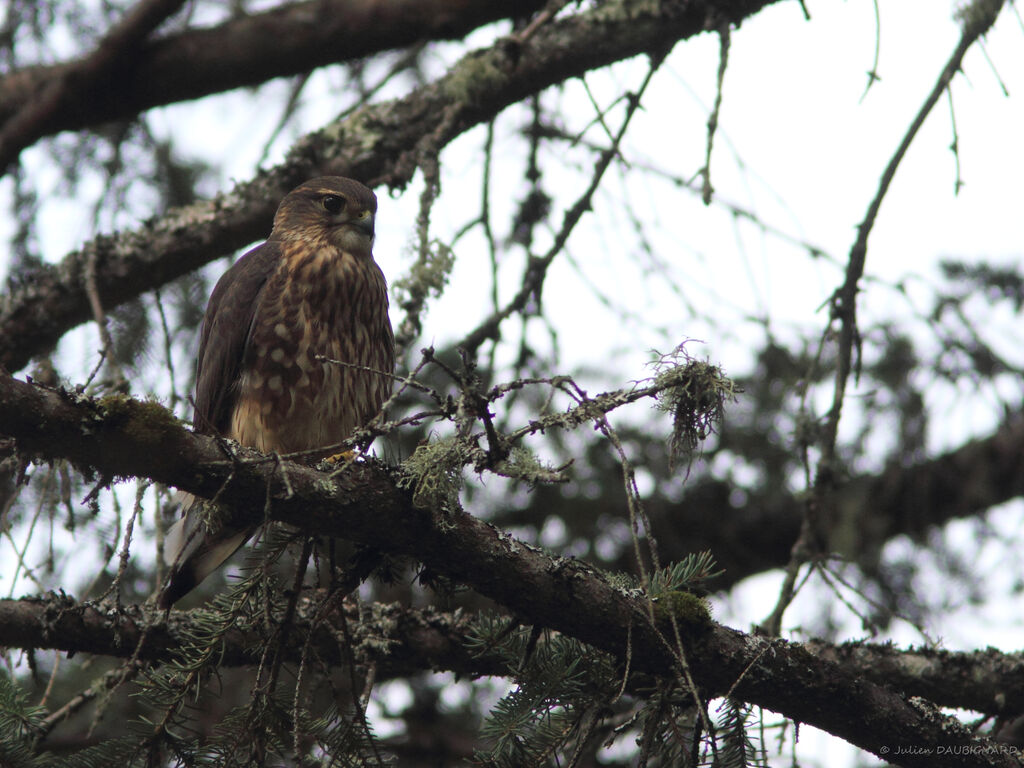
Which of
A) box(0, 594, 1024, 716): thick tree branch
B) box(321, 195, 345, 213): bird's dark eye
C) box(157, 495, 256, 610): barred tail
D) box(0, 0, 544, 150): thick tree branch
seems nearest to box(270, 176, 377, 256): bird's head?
box(321, 195, 345, 213): bird's dark eye

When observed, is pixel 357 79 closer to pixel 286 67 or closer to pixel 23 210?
pixel 286 67

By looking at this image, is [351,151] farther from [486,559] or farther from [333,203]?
[486,559]

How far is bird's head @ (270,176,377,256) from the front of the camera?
3.92m

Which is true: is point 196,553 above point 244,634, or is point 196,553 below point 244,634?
above

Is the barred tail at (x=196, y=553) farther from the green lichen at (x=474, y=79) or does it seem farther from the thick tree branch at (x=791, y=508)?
the thick tree branch at (x=791, y=508)

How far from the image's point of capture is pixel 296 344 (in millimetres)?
3521

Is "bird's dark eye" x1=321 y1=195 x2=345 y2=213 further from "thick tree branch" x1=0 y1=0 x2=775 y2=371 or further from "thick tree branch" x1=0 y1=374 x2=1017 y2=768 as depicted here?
"thick tree branch" x1=0 y1=374 x2=1017 y2=768

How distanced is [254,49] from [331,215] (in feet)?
3.48

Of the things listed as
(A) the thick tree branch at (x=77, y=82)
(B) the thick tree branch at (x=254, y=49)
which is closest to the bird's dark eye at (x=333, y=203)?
(B) the thick tree branch at (x=254, y=49)

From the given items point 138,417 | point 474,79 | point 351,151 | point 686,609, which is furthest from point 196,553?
point 474,79

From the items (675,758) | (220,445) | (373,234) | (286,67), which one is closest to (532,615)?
(675,758)

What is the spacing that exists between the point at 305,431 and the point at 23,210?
2.50 m

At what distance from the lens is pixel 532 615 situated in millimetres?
2379

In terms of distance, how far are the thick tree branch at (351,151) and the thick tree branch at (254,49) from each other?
1.31ft
